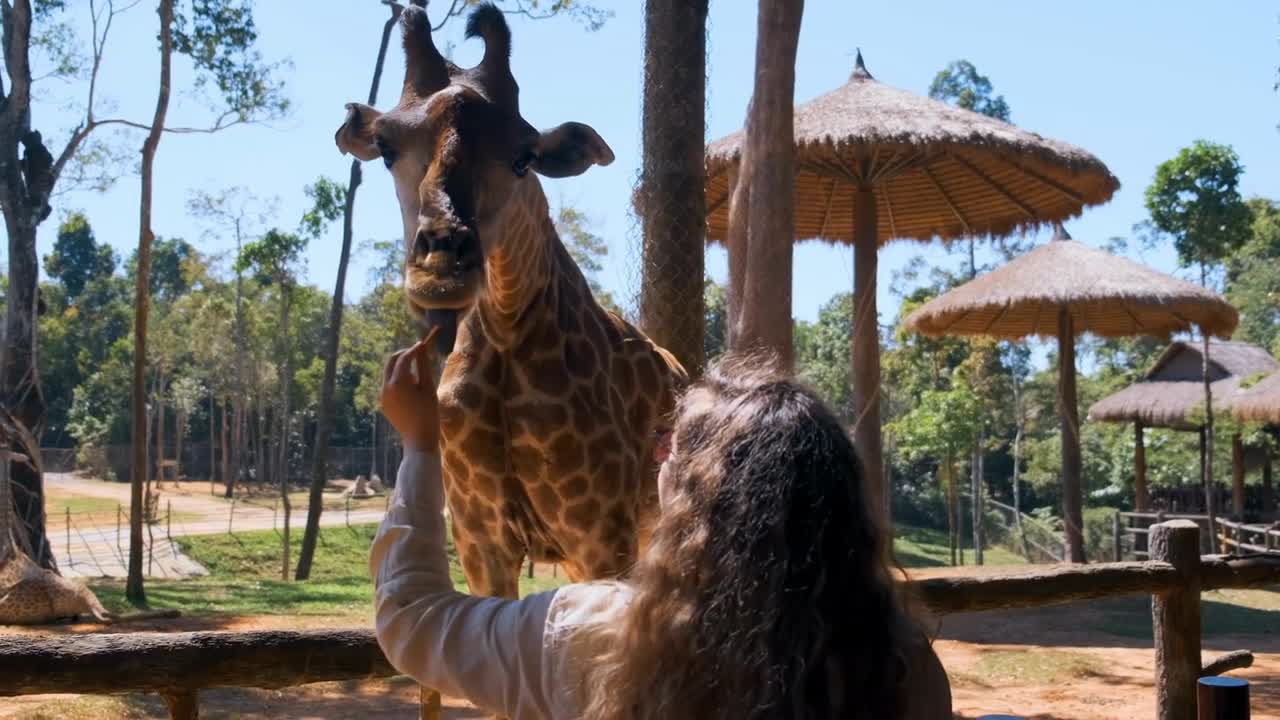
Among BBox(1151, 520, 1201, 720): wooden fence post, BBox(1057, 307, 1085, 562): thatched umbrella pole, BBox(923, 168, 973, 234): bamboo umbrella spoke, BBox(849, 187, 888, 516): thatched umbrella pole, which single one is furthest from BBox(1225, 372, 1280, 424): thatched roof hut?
BBox(1151, 520, 1201, 720): wooden fence post

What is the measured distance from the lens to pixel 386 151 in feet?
9.95

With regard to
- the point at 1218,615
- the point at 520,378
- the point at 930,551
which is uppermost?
the point at 520,378

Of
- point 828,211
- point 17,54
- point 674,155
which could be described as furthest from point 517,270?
point 17,54

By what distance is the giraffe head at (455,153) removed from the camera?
2.63 meters

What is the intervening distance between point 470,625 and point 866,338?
7567 millimetres

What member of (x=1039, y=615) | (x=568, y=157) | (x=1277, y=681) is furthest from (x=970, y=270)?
(x=568, y=157)

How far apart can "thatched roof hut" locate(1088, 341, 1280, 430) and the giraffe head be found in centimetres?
1706

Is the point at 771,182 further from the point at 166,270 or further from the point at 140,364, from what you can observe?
the point at 166,270

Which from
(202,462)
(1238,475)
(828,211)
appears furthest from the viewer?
(202,462)

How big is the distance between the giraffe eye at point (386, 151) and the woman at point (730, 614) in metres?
1.71

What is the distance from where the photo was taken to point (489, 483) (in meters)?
3.34

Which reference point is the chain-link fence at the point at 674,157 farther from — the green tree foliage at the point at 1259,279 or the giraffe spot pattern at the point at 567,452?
the green tree foliage at the point at 1259,279

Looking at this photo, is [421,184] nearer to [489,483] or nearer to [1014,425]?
[489,483]

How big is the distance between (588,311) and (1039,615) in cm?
860
